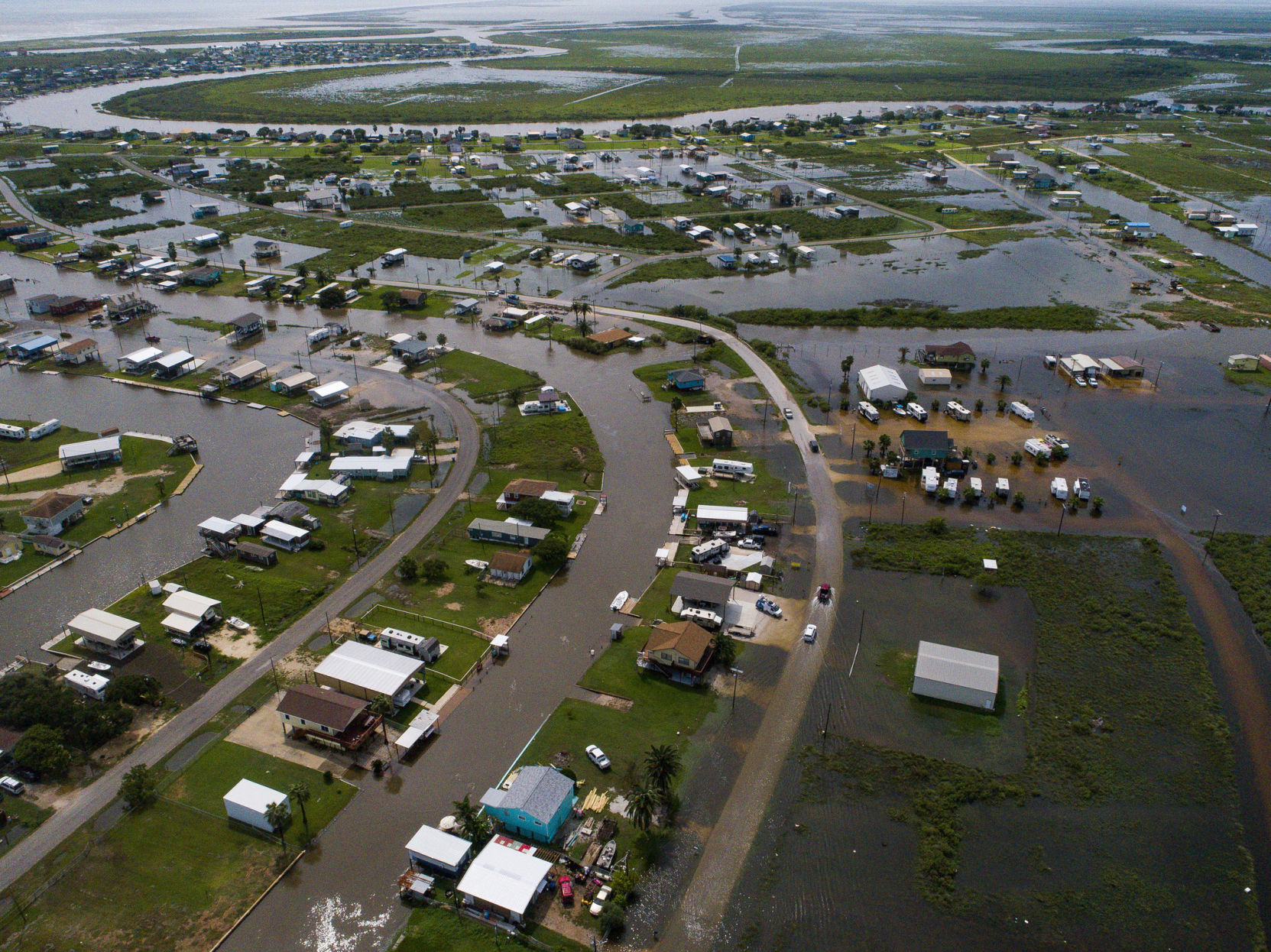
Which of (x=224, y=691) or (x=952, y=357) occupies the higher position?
(x=952, y=357)

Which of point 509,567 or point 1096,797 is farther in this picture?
point 509,567

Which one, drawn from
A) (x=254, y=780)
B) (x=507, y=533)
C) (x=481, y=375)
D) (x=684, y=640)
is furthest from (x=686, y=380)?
(x=254, y=780)

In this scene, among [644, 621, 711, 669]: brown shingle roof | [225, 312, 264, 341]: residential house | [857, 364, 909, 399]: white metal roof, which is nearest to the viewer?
[644, 621, 711, 669]: brown shingle roof

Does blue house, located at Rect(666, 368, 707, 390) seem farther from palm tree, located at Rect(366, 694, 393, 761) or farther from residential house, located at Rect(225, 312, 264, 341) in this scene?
residential house, located at Rect(225, 312, 264, 341)

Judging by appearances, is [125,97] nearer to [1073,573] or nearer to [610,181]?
[610,181]

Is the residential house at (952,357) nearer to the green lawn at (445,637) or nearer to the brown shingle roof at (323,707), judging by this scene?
the green lawn at (445,637)

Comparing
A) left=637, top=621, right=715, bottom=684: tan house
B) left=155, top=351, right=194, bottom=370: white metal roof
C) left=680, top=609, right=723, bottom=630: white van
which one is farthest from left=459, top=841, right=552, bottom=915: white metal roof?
left=155, top=351, right=194, bottom=370: white metal roof

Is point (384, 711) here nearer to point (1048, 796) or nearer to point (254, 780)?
point (254, 780)
